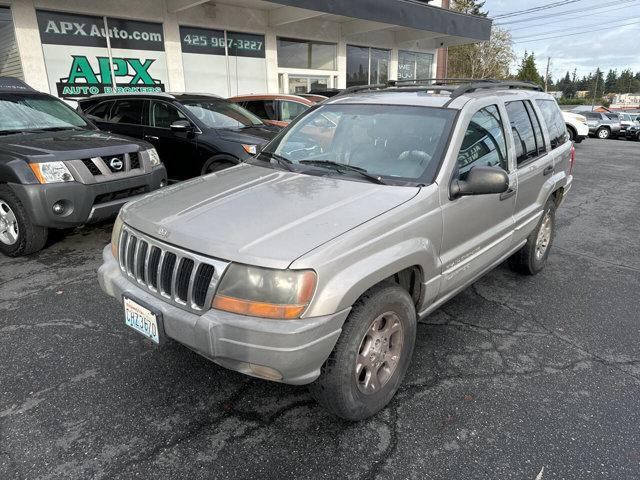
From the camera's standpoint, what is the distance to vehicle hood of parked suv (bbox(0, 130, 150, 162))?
456 centimetres

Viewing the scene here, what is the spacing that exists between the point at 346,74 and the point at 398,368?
1534 centimetres

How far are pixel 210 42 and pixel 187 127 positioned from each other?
713cm

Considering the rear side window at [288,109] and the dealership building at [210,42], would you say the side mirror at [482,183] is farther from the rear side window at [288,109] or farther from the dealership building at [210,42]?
the dealership building at [210,42]

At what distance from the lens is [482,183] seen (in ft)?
8.91

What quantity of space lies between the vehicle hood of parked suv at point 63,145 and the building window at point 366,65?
485 inches

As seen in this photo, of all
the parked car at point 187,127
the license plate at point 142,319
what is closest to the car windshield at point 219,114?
the parked car at point 187,127

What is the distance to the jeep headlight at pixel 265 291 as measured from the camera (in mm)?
2029

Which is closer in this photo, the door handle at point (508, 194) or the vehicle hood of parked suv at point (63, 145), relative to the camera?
the door handle at point (508, 194)

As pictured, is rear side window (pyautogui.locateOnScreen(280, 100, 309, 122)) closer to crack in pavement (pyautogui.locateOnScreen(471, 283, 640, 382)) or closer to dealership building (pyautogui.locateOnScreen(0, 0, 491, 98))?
dealership building (pyautogui.locateOnScreen(0, 0, 491, 98))

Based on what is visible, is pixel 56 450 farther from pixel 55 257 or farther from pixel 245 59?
pixel 245 59

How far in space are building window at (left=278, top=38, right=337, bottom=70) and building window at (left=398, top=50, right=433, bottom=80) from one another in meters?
4.00

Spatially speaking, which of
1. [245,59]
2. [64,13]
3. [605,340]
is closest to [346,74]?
Result: [245,59]

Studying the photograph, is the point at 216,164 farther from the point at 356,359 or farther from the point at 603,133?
the point at 603,133

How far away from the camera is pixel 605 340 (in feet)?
11.2
